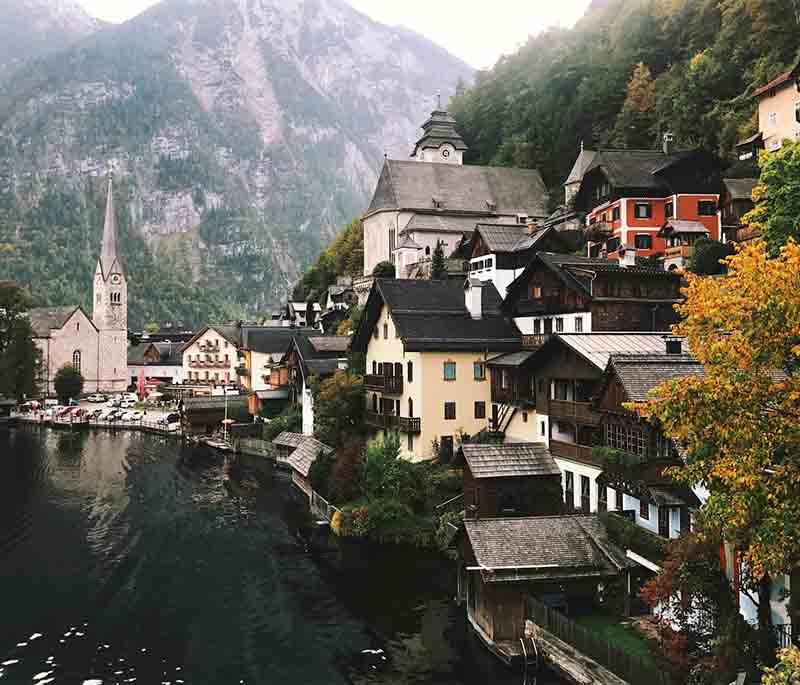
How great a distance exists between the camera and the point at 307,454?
52812 millimetres

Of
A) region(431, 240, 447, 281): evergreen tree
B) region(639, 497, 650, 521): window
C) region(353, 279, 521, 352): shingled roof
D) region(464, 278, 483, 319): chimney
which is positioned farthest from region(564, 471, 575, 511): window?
region(431, 240, 447, 281): evergreen tree

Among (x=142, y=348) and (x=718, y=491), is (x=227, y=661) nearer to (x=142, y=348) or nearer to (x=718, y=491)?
(x=718, y=491)

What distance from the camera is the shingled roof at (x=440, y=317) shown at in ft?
147

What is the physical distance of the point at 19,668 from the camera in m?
25.1

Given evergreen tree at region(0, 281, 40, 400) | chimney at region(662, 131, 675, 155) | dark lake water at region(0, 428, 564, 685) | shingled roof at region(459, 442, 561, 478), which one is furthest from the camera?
evergreen tree at region(0, 281, 40, 400)

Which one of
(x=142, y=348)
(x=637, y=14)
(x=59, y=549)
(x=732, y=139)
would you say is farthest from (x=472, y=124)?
(x=59, y=549)

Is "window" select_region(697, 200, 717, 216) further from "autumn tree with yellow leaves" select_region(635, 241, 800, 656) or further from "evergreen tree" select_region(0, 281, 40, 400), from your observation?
"evergreen tree" select_region(0, 281, 40, 400)

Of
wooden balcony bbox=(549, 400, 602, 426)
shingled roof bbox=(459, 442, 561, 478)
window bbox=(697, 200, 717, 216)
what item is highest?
window bbox=(697, 200, 717, 216)

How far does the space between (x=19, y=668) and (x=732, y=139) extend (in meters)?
67.3

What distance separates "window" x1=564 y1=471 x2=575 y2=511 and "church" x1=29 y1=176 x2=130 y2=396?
108486mm

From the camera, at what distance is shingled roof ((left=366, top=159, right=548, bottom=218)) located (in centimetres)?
9575

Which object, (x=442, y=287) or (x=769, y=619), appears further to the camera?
(x=442, y=287)

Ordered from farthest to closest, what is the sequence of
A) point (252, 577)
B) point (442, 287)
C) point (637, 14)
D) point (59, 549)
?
point (637, 14), point (442, 287), point (59, 549), point (252, 577)

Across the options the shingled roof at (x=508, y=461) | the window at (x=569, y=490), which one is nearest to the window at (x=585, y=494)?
the window at (x=569, y=490)
